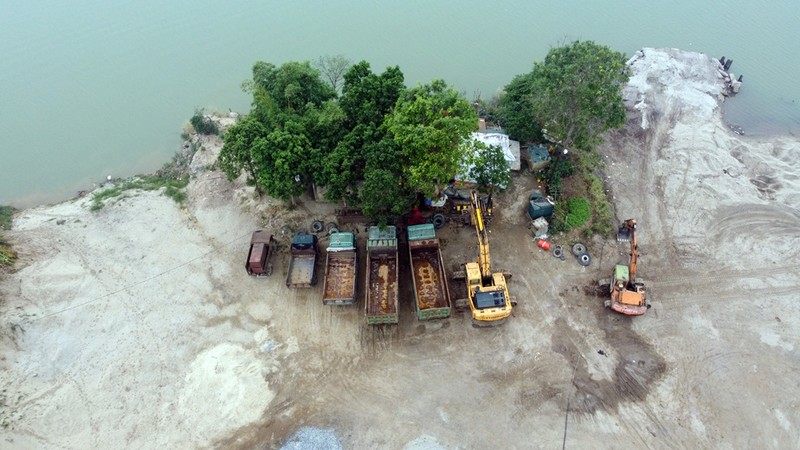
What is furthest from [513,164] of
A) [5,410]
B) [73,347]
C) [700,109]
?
[5,410]

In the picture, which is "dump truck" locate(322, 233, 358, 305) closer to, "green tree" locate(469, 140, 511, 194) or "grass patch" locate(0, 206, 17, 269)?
"green tree" locate(469, 140, 511, 194)

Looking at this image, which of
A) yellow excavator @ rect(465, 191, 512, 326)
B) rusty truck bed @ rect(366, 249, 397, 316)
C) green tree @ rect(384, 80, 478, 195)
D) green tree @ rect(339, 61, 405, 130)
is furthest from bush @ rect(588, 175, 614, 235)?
green tree @ rect(339, 61, 405, 130)

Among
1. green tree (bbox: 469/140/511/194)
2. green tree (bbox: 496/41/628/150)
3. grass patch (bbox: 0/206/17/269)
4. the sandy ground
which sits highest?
green tree (bbox: 496/41/628/150)

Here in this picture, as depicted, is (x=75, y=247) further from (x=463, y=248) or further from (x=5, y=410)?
(x=463, y=248)

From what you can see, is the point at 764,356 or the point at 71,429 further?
the point at 764,356

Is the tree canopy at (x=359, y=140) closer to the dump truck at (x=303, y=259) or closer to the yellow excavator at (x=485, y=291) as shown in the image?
the dump truck at (x=303, y=259)

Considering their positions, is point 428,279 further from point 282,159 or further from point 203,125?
point 203,125
